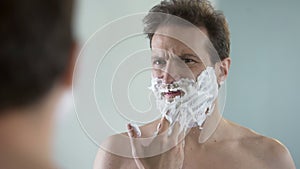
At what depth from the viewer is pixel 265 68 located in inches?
50.9

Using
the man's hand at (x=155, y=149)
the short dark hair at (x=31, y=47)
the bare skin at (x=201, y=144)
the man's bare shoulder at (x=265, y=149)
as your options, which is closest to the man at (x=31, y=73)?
the short dark hair at (x=31, y=47)

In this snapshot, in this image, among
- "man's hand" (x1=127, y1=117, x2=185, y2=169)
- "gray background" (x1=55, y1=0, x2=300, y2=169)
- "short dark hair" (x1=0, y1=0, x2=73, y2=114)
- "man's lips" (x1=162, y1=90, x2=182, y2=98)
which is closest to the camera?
"short dark hair" (x1=0, y1=0, x2=73, y2=114)

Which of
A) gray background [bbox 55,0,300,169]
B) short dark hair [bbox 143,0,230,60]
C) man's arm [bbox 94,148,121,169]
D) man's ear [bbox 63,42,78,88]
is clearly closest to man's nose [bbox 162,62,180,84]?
short dark hair [bbox 143,0,230,60]

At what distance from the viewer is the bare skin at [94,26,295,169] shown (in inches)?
37.9

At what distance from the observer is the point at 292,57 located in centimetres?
127

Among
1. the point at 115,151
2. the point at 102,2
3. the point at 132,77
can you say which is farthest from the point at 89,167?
the point at 102,2

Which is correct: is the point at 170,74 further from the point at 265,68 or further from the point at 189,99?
the point at 265,68

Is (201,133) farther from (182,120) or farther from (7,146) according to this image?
(7,146)

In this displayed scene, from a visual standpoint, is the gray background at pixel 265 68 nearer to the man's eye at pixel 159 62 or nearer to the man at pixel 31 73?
the man's eye at pixel 159 62

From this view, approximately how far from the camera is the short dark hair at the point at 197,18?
1.00 metres

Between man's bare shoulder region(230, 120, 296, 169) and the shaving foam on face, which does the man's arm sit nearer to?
the shaving foam on face

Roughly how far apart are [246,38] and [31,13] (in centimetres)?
105

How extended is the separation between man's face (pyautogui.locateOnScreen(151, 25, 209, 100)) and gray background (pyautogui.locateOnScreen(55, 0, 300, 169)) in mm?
334

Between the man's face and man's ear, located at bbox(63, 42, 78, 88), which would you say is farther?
the man's face
